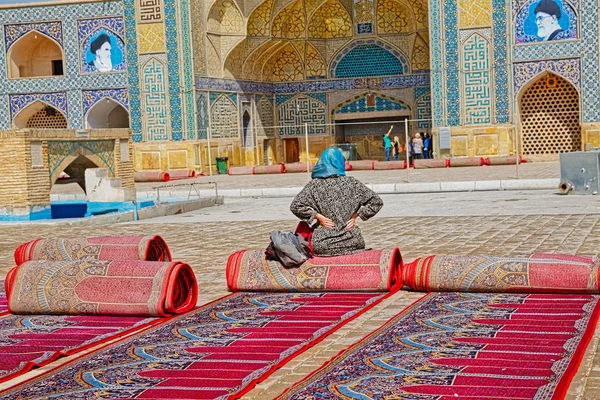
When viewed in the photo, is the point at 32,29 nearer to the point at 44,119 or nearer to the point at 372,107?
the point at 44,119

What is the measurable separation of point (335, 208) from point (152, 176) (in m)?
15.2

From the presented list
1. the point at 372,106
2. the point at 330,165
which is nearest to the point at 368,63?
the point at 372,106

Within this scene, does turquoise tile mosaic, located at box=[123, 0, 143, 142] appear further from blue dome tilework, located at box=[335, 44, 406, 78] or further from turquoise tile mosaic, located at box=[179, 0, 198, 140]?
blue dome tilework, located at box=[335, 44, 406, 78]

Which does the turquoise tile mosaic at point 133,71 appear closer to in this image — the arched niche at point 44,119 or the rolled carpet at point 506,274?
the arched niche at point 44,119

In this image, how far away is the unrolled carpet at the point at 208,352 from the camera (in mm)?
3414

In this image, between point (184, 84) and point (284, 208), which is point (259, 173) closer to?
point (184, 84)

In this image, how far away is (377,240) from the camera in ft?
26.7

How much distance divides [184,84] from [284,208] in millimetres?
9965

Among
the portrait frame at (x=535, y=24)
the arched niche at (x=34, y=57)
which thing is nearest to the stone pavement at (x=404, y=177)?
the portrait frame at (x=535, y=24)

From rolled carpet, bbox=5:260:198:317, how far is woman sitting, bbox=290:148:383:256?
0.82 m

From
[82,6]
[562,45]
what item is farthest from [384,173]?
[82,6]

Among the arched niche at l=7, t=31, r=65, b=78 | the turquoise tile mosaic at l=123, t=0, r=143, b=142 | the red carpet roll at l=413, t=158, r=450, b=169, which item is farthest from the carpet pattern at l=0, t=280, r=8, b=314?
the arched niche at l=7, t=31, r=65, b=78

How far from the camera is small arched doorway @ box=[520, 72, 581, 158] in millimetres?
20734

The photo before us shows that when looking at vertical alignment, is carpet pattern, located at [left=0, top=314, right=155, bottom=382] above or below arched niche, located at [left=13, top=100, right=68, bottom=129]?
below
